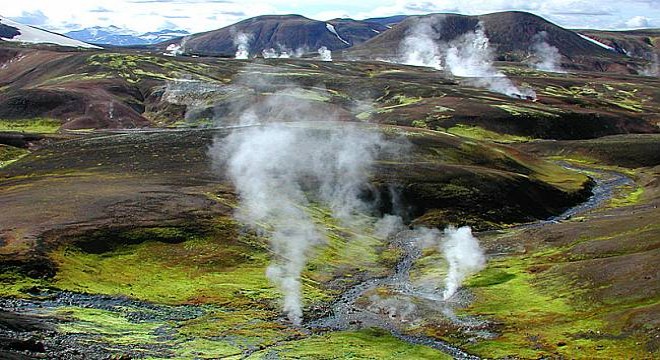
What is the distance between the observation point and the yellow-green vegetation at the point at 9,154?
177675 mm

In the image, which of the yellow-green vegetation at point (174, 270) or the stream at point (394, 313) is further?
the yellow-green vegetation at point (174, 270)

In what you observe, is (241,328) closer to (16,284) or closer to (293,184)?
(16,284)

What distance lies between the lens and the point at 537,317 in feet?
290

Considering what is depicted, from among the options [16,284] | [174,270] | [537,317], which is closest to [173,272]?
[174,270]

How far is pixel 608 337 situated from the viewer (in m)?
77.8

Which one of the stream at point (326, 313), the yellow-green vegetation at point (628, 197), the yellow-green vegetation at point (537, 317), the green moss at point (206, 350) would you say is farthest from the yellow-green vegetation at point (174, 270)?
the yellow-green vegetation at point (628, 197)

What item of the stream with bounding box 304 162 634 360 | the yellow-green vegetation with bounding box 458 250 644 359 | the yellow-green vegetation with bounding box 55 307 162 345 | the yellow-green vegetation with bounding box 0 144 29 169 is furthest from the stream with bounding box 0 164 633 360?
the yellow-green vegetation with bounding box 0 144 29 169

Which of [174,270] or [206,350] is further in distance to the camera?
Result: [174,270]

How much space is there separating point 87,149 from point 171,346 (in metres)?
123

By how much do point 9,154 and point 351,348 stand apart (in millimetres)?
142801

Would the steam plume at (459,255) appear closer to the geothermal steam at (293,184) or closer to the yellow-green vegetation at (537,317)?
the yellow-green vegetation at (537,317)

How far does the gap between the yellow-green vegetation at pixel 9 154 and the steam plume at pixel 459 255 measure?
115 metres

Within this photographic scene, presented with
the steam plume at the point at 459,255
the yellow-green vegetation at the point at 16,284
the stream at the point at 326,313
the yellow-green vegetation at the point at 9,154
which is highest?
the yellow-green vegetation at the point at 9,154

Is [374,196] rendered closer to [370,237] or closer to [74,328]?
[370,237]
